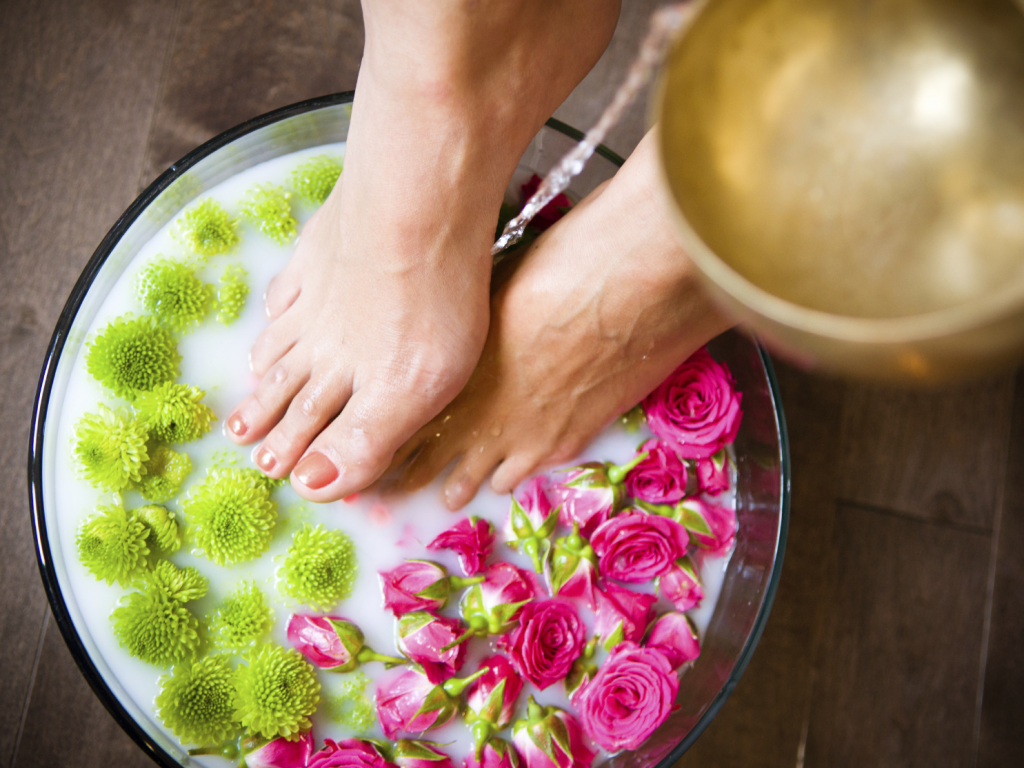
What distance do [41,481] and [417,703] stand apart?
341 mm

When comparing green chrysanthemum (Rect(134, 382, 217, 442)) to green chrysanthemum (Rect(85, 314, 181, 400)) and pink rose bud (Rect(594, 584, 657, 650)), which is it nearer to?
green chrysanthemum (Rect(85, 314, 181, 400))

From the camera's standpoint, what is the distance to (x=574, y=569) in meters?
0.63

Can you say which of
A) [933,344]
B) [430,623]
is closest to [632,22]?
[430,623]

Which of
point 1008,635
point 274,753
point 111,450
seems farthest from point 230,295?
point 1008,635

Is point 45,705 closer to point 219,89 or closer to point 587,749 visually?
point 587,749

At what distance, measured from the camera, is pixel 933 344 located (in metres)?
0.18

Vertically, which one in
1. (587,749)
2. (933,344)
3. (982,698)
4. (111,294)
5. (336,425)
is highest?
(933,344)

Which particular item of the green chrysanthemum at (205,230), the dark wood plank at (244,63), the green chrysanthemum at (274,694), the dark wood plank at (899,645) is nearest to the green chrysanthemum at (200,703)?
the green chrysanthemum at (274,694)

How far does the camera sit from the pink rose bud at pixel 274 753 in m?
0.57

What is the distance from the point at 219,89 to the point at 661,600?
0.67 meters

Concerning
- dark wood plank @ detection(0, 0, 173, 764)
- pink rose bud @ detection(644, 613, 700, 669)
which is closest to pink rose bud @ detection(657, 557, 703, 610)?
pink rose bud @ detection(644, 613, 700, 669)

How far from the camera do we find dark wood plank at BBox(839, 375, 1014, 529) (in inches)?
34.7

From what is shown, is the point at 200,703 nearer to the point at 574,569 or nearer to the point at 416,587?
the point at 416,587

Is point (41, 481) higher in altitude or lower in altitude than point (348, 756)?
higher
